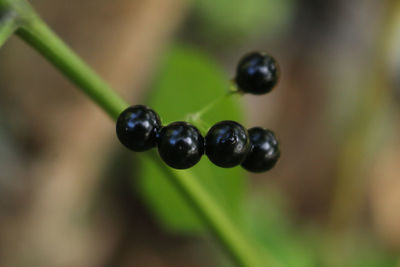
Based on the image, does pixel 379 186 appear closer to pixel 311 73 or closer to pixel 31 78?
pixel 311 73

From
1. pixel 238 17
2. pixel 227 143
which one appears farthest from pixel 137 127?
pixel 238 17

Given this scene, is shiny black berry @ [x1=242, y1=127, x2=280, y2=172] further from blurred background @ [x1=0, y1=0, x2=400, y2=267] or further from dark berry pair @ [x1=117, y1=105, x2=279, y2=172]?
blurred background @ [x1=0, y1=0, x2=400, y2=267]

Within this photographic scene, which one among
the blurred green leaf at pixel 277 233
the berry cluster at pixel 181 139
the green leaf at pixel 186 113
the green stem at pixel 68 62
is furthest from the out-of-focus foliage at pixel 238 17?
the berry cluster at pixel 181 139

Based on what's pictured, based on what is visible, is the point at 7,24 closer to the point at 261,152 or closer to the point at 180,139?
the point at 180,139

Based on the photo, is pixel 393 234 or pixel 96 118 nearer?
pixel 96 118

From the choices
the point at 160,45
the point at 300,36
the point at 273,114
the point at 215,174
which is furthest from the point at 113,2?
the point at 215,174

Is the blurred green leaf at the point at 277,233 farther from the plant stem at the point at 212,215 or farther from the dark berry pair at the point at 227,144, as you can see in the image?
the dark berry pair at the point at 227,144

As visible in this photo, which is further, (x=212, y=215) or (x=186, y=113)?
(x=186, y=113)
